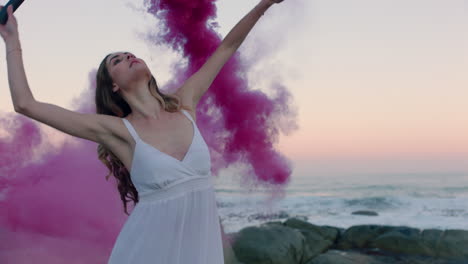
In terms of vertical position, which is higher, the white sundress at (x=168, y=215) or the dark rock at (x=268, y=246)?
the white sundress at (x=168, y=215)

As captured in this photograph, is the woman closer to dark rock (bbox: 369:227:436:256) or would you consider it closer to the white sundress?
the white sundress

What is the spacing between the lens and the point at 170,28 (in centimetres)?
613

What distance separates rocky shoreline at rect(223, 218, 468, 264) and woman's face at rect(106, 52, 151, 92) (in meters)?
5.14

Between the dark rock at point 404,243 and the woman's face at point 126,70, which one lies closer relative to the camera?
the woman's face at point 126,70

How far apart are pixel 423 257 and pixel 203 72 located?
7034 millimetres

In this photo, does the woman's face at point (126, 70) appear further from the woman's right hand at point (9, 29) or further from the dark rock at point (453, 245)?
the dark rock at point (453, 245)

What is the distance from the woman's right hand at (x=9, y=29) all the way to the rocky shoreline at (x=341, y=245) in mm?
5618

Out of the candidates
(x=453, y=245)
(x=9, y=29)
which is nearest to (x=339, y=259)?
(x=453, y=245)

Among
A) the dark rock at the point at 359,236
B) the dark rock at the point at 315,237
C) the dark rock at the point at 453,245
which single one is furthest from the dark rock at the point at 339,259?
the dark rock at the point at 453,245

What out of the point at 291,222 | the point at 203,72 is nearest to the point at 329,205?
the point at 291,222

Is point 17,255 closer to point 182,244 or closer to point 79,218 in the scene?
point 79,218

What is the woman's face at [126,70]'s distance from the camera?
2.81 meters

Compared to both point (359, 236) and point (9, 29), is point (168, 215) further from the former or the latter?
point (359, 236)

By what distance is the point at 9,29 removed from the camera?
2.50 metres
